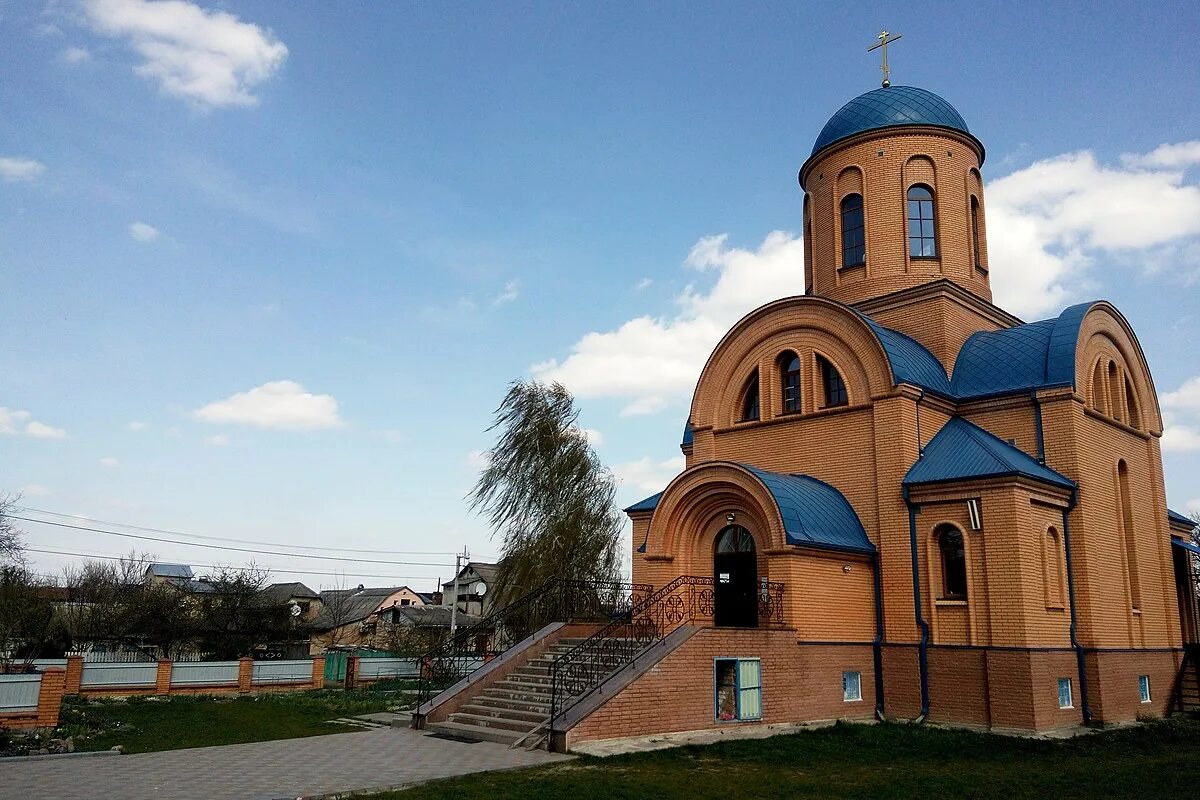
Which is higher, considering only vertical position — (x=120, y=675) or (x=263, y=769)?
(x=120, y=675)

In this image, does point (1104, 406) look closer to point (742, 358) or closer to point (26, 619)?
point (742, 358)

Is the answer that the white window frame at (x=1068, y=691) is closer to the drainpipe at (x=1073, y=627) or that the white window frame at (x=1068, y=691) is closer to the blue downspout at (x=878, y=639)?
the drainpipe at (x=1073, y=627)

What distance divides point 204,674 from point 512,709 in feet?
41.0

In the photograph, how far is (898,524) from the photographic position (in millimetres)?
14852

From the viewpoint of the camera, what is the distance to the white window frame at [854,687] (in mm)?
14289

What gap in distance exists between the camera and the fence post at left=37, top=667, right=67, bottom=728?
47.5ft

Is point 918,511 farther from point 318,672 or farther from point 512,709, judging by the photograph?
point 318,672

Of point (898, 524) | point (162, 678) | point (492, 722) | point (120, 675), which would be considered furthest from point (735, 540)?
point (120, 675)

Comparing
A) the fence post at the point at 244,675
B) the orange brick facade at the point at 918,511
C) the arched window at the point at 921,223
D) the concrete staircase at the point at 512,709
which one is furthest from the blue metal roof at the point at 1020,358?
the fence post at the point at 244,675

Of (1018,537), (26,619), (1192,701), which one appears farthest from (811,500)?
(26,619)

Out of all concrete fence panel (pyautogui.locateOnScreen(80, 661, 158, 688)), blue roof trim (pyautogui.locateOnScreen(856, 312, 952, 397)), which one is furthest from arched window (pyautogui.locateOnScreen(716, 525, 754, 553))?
concrete fence panel (pyautogui.locateOnScreen(80, 661, 158, 688))

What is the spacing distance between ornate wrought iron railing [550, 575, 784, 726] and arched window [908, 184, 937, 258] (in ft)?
27.2

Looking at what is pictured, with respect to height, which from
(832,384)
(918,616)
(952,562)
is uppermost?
(832,384)

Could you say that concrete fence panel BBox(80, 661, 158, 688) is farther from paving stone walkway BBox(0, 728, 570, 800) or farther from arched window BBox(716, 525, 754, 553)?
arched window BBox(716, 525, 754, 553)
